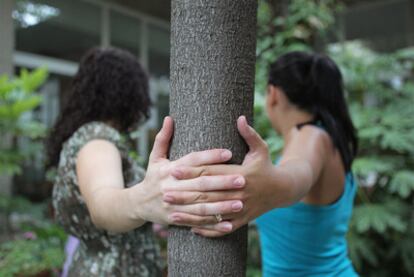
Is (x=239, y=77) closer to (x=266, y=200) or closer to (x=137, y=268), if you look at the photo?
(x=266, y=200)

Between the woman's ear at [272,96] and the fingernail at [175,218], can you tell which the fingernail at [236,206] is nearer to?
the fingernail at [175,218]

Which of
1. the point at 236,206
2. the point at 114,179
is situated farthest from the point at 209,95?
the point at 114,179

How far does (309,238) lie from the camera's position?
61.8 inches

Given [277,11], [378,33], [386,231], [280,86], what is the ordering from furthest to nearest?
[378,33], [277,11], [386,231], [280,86]

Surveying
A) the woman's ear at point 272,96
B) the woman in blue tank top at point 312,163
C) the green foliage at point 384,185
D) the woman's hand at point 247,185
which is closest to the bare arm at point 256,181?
the woman's hand at point 247,185

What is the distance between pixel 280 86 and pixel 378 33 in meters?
8.59

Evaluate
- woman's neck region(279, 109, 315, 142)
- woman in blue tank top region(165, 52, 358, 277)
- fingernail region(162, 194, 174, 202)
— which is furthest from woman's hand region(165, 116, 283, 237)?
woman's neck region(279, 109, 315, 142)

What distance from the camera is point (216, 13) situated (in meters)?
0.92

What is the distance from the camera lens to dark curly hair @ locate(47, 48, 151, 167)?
5.20ft

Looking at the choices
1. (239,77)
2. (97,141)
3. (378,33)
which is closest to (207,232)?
(239,77)

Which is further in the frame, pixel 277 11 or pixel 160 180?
pixel 277 11

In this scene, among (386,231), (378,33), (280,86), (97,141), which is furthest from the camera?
(378,33)

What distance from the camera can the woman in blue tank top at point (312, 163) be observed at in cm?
150

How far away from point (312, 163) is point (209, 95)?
58 centimetres
